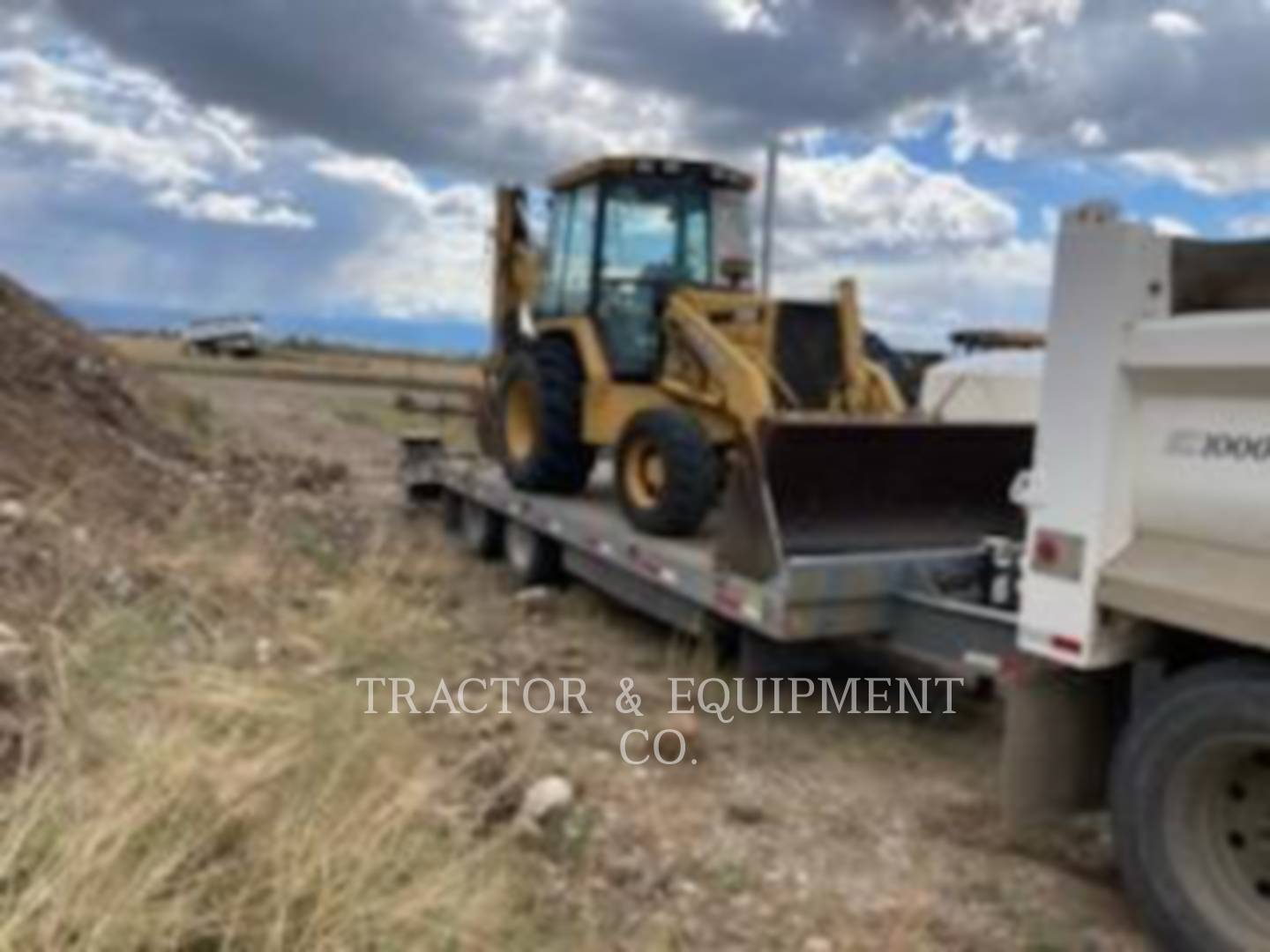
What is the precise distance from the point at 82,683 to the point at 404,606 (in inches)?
136

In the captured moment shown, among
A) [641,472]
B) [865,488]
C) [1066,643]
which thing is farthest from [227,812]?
[641,472]

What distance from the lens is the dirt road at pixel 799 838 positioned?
16.0ft

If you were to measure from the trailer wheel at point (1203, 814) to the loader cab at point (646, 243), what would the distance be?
18.9ft

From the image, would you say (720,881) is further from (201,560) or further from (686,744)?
(201,560)

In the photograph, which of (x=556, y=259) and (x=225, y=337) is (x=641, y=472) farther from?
(x=225, y=337)

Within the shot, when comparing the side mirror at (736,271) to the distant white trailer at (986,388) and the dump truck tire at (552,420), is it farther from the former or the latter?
the distant white trailer at (986,388)

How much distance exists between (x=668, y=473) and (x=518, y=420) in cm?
265

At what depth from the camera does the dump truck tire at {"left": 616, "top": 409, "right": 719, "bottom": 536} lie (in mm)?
8367

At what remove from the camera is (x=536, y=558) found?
32.7 feet

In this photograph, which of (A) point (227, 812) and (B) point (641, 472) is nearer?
(A) point (227, 812)

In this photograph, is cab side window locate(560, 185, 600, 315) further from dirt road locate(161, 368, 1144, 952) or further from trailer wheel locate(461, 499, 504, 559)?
dirt road locate(161, 368, 1144, 952)

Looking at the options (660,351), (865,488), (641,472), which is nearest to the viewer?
(865,488)

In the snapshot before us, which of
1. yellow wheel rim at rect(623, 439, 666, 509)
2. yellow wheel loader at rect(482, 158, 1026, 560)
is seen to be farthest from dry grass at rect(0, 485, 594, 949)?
yellow wheel loader at rect(482, 158, 1026, 560)

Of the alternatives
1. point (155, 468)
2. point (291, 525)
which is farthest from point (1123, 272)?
point (155, 468)
